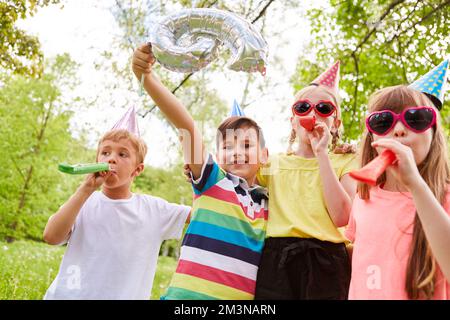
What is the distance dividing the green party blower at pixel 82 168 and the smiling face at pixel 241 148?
1.90ft

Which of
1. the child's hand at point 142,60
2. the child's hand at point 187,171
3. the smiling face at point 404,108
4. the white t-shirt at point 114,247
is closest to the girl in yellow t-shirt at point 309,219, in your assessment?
the smiling face at point 404,108

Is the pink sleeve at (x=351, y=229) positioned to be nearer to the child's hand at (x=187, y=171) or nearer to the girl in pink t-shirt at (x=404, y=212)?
the girl in pink t-shirt at (x=404, y=212)

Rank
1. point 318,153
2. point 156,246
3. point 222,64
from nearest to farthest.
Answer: point 318,153
point 156,246
point 222,64

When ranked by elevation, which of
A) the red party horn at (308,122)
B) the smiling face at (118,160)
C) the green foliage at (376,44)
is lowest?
the smiling face at (118,160)

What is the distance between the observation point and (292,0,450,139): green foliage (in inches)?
296

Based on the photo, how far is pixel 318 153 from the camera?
86.8 inches

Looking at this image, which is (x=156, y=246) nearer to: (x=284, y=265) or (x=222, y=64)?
(x=284, y=265)

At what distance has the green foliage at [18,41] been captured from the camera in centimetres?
644

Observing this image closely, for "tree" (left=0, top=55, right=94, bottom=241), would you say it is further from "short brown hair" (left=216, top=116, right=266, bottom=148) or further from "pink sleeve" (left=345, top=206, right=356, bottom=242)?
"pink sleeve" (left=345, top=206, right=356, bottom=242)

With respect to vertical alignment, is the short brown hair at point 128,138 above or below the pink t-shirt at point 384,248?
above

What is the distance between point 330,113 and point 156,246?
46.0 inches

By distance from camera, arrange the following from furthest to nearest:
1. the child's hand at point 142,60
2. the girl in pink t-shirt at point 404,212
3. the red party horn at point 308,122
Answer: the red party horn at point 308,122 → the child's hand at point 142,60 → the girl in pink t-shirt at point 404,212

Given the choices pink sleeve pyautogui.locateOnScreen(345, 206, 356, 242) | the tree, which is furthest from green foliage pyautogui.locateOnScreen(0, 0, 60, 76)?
the tree
